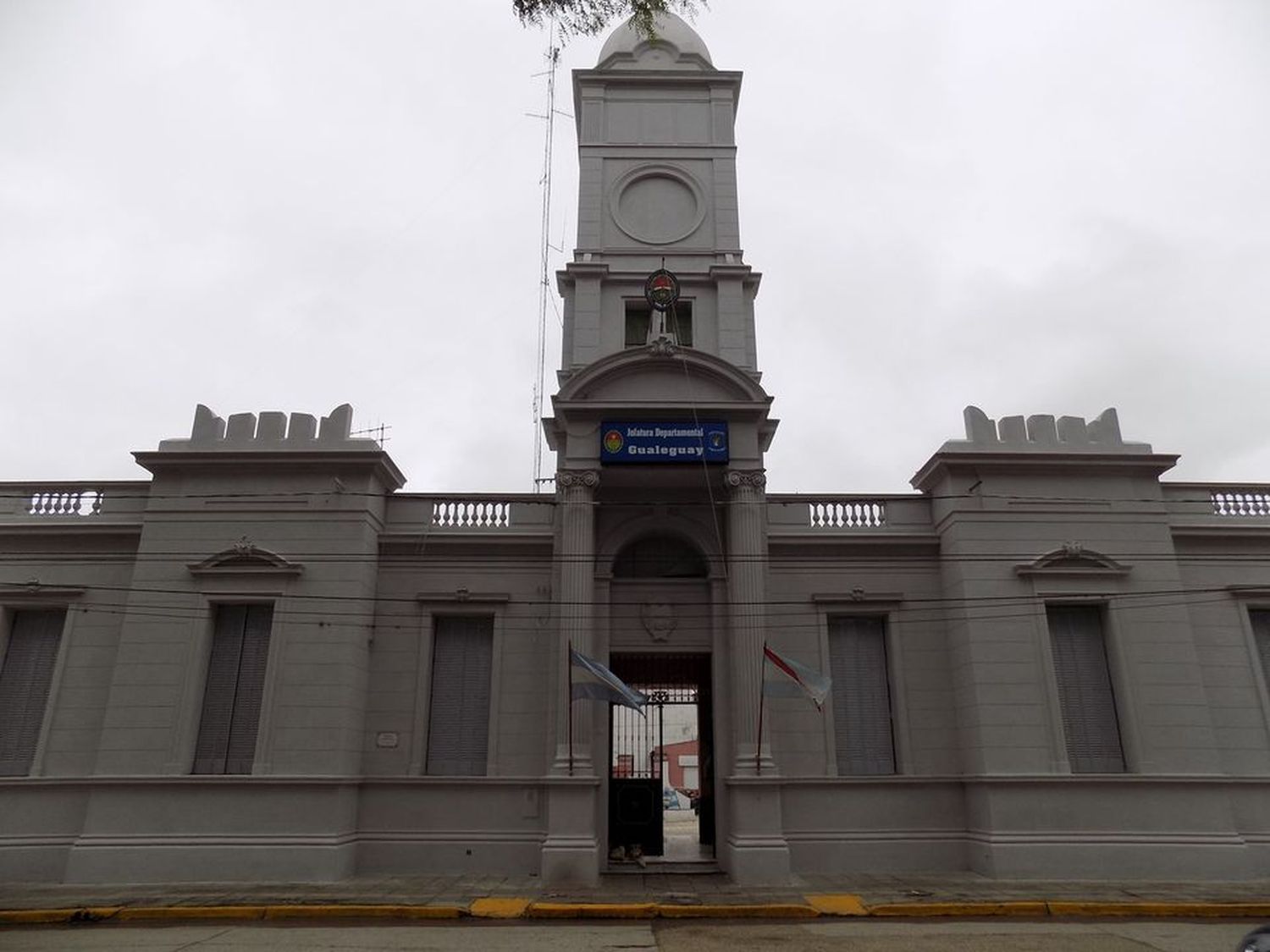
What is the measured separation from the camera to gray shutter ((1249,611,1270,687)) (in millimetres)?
16609

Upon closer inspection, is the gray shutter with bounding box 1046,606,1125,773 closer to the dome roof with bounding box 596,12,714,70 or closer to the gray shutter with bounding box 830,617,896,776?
the gray shutter with bounding box 830,617,896,776

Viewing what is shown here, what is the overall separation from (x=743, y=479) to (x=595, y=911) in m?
7.99

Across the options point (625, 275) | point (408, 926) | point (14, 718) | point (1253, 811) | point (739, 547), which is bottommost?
point (408, 926)

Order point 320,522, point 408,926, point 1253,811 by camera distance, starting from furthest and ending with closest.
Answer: point 320,522, point 1253,811, point 408,926

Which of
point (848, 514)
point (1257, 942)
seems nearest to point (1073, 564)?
point (848, 514)

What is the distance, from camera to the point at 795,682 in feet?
50.5

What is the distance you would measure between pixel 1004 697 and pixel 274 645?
1340 cm

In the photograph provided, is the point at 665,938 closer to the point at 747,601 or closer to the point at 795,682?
the point at 795,682

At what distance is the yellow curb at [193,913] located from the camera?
11.8 meters

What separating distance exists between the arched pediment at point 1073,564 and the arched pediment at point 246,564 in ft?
45.6

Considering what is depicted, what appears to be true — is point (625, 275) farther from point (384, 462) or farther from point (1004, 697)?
point (1004, 697)

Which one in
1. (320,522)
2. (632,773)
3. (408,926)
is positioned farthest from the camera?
(632,773)

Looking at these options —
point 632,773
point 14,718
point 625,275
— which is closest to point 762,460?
point 625,275

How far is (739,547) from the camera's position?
16.2m
